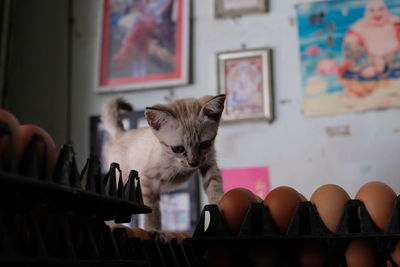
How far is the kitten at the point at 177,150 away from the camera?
1.12m

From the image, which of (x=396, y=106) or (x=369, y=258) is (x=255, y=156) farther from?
(x=369, y=258)

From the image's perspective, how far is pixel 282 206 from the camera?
847mm

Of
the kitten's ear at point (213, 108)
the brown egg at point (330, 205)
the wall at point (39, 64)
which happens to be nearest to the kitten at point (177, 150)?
the kitten's ear at point (213, 108)

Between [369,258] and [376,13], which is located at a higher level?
[376,13]

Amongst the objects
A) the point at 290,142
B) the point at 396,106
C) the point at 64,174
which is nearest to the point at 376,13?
the point at 396,106

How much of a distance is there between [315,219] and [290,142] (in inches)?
35.0

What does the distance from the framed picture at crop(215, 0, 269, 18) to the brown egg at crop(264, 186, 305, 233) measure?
Result: 41.9 inches

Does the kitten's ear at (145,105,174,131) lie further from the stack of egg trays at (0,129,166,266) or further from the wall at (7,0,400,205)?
the wall at (7,0,400,205)

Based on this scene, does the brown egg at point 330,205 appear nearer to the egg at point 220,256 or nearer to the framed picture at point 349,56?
the egg at point 220,256

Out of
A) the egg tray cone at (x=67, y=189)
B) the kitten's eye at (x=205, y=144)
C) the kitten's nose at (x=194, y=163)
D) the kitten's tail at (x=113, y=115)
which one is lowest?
the egg tray cone at (x=67, y=189)

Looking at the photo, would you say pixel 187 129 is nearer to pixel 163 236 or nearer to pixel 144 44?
pixel 163 236

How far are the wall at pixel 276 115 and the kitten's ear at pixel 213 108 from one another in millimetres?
571

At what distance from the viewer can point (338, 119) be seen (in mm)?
1656

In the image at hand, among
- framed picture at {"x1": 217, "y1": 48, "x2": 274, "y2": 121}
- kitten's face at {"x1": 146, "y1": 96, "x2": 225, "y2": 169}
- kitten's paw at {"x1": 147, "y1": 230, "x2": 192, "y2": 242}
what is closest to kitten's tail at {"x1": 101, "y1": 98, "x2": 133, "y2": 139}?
kitten's face at {"x1": 146, "y1": 96, "x2": 225, "y2": 169}
